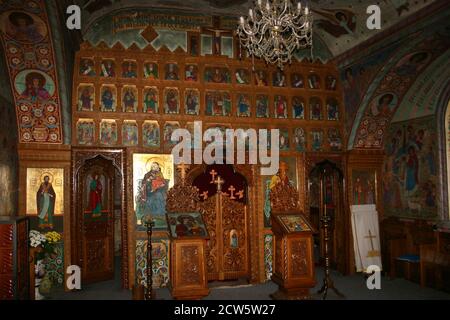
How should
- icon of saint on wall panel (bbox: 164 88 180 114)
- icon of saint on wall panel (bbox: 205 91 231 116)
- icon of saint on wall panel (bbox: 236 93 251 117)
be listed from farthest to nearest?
icon of saint on wall panel (bbox: 236 93 251 117), icon of saint on wall panel (bbox: 205 91 231 116), icon of saint on wall panel (bbox: 164 88 180 114)

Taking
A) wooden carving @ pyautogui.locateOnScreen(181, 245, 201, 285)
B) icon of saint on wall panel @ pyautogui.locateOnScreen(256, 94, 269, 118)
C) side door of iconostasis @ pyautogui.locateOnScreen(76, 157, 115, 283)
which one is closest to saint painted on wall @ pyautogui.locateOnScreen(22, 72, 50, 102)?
side door of iconostasis @ pyautogui.locateOnScreen(76, 157, 115, 283)

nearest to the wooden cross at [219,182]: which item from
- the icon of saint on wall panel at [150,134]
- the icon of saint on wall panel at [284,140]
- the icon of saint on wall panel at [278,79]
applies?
the icon of saint on wall panel at [150,134]

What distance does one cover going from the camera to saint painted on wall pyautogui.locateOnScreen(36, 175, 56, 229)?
25.0 feet

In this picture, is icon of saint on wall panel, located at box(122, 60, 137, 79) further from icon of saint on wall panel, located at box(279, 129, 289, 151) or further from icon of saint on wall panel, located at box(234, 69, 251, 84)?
icon of saint on wall panel, located at box(279, 129, 289, 151)

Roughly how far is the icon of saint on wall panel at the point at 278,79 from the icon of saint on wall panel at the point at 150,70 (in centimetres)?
271

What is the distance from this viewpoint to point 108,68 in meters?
8.21

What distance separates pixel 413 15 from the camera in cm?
668

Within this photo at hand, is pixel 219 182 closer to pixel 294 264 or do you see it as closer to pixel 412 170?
pixel 294 264

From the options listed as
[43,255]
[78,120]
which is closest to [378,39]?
[78,120]

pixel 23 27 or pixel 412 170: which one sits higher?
pixel 23 27

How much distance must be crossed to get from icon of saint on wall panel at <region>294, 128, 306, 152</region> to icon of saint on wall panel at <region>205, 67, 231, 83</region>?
198cm

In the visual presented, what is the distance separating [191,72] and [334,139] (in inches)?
146

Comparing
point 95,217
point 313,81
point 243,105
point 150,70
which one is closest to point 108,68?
point 150,70

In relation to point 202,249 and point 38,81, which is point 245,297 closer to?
point 202,249
